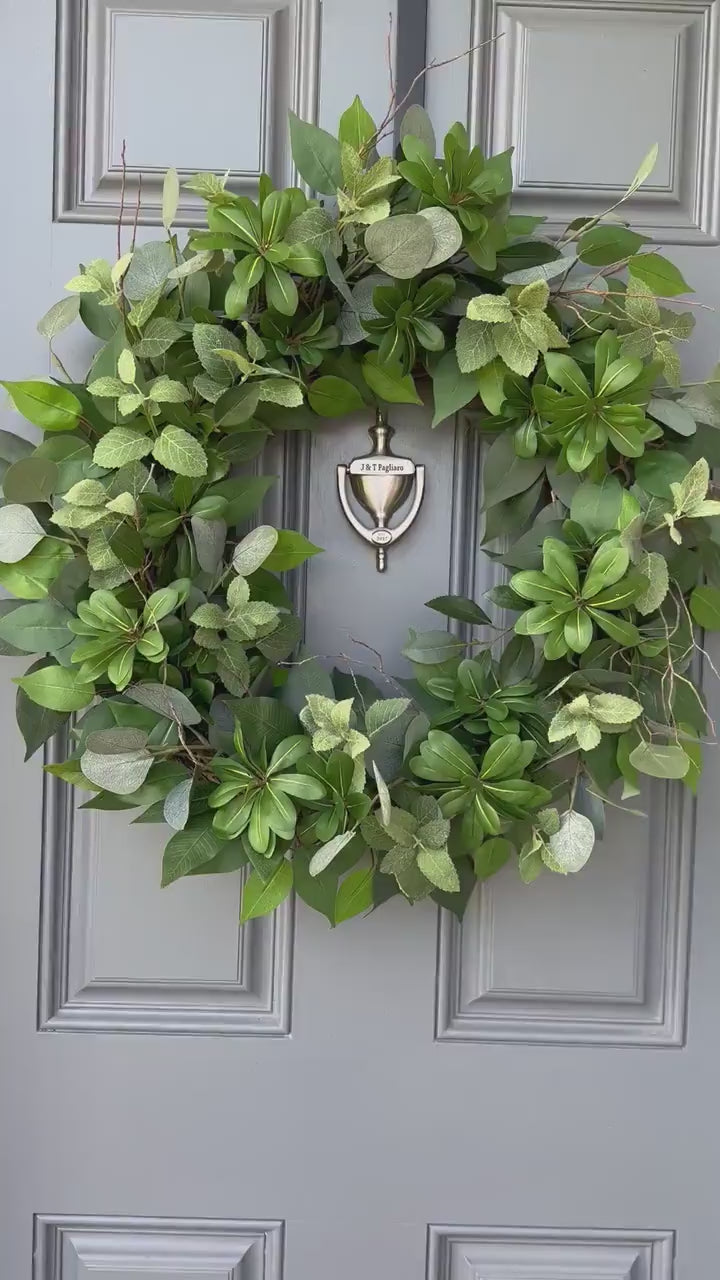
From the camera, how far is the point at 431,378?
33.9 inches

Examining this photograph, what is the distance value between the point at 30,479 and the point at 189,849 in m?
0.32

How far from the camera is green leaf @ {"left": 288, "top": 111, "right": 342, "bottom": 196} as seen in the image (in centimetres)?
77

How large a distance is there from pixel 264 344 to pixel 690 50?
48cm

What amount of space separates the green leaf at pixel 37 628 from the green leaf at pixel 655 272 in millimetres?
525

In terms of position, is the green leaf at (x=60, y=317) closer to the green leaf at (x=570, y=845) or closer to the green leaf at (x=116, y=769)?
the green leaf at (x=116, y=769)

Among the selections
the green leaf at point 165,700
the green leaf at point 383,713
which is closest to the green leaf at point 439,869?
the green leaf at point 383,713

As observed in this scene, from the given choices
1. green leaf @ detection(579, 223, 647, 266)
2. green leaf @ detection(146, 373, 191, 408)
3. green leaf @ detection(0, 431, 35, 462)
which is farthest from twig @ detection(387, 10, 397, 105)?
green leaf @ detection(0, 431, 35, 462)

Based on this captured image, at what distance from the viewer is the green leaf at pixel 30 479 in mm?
763

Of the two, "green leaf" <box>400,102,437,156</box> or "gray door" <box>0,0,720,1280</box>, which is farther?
"gray door" <box>0,0,720,1280</box>

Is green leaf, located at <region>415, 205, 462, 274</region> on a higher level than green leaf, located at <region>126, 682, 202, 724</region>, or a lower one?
higher

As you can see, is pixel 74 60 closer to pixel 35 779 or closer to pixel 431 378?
pixel 431 378

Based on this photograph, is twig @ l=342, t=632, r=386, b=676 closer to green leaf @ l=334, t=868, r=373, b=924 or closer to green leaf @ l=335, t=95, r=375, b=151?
green leaf @ l=334, t=868, r=373, b=924

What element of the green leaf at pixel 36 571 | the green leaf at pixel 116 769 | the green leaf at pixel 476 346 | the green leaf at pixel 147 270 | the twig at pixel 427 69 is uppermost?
the twig at pixel 427 69

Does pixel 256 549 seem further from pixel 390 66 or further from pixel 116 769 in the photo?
pixel 390 66
